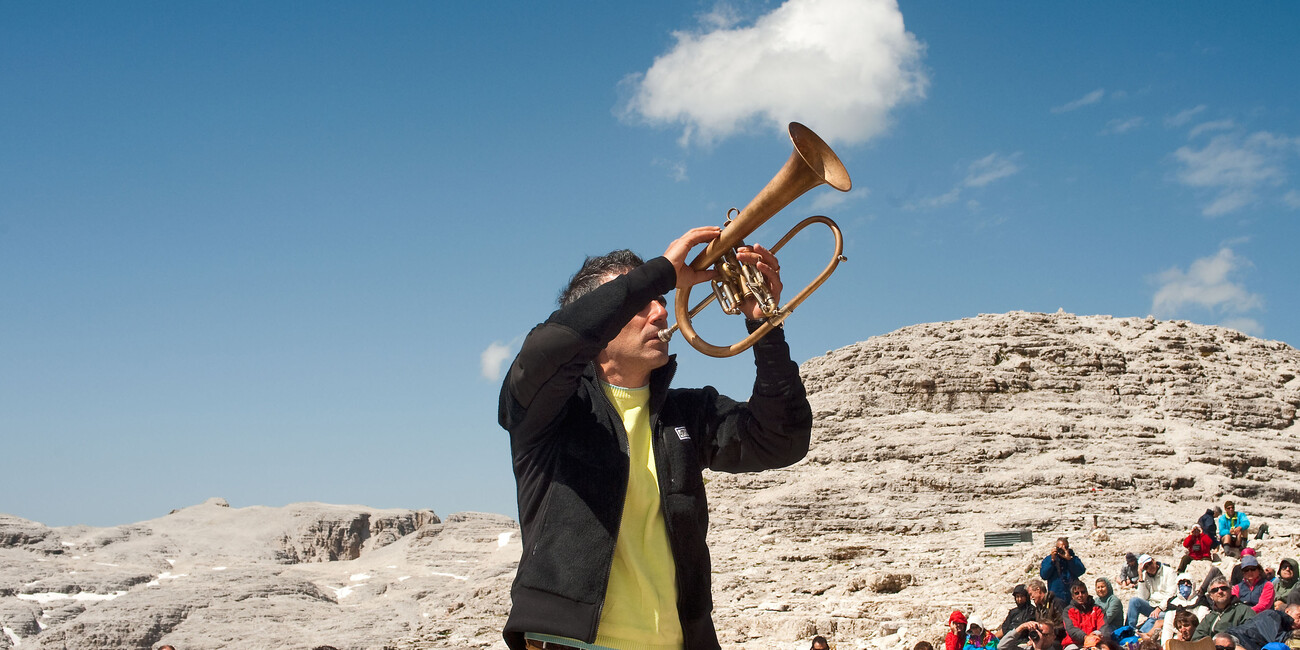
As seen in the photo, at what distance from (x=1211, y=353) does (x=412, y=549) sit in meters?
33.7

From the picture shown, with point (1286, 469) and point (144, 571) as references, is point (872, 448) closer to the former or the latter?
point (1286, 469)

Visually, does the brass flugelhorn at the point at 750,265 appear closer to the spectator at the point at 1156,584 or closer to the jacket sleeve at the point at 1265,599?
the jacket sleeve at the point at 1265,599

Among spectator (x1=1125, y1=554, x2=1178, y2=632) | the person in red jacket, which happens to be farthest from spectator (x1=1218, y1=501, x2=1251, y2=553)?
spectator (x1=1125, y1=554, x2=1178, y2=632)

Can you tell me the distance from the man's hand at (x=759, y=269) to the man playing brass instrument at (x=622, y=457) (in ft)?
0.57

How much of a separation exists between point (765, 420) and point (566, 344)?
750 millimetres

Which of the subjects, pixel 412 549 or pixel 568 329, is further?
pixel 412 549

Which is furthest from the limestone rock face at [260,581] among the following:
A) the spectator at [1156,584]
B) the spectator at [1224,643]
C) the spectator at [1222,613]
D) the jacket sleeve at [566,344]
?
the jacket sleeve at [566,344]

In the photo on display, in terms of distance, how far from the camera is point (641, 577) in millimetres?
2803

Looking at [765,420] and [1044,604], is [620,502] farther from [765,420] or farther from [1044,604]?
[1044,604]

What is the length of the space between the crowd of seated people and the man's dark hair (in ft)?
22.6

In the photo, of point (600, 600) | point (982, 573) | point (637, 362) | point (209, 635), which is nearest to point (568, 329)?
point (637, 362)

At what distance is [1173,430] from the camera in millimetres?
33062

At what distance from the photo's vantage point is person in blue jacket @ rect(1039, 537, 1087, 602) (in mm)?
12000

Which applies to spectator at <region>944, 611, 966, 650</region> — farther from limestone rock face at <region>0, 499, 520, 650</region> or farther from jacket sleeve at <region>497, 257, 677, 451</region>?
limestone rock face at <region>0, 499, 520, 650</region>
